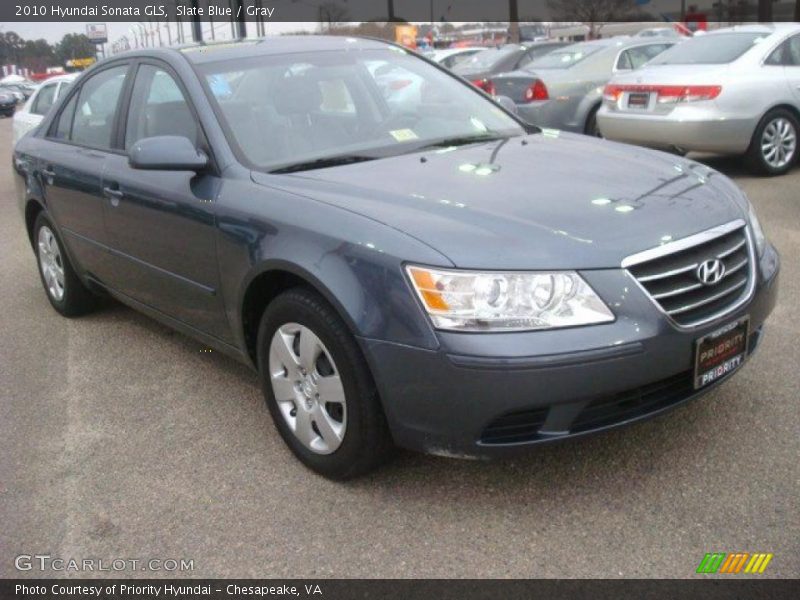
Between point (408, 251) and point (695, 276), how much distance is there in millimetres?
942

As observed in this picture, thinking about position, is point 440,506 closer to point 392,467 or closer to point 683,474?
point 392,467

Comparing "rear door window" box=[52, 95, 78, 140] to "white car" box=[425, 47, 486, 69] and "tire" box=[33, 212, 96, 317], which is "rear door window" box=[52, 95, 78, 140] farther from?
"white car" box=[425, 47, 486, 69]

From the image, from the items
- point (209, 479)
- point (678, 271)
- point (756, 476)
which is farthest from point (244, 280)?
point (756, 476)

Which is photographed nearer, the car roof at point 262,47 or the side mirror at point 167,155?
the side mirror at point 167,155

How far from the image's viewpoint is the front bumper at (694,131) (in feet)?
26.7

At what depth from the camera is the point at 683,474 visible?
3.03 meters

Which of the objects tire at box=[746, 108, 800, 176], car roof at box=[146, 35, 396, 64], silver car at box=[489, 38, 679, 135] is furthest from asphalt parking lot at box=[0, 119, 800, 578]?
silver car at box=[489, 38, 679, 135]

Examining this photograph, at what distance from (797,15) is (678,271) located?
2899cm

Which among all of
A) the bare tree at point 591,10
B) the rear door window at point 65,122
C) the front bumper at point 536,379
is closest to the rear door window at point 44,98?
the rear door window at point 65,122

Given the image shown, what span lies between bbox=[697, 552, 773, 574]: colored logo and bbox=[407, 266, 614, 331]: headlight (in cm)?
77

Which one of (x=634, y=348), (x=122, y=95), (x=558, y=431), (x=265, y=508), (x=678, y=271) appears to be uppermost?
(x=122, y=95)

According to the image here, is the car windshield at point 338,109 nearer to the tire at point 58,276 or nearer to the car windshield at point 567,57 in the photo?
the tire at point 58,276

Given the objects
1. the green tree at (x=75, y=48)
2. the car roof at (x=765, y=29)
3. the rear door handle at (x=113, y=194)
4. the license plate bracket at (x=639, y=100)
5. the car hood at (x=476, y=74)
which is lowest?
the rear door handle at (x=113, y=194)

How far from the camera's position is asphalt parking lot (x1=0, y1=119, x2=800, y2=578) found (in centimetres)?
267
